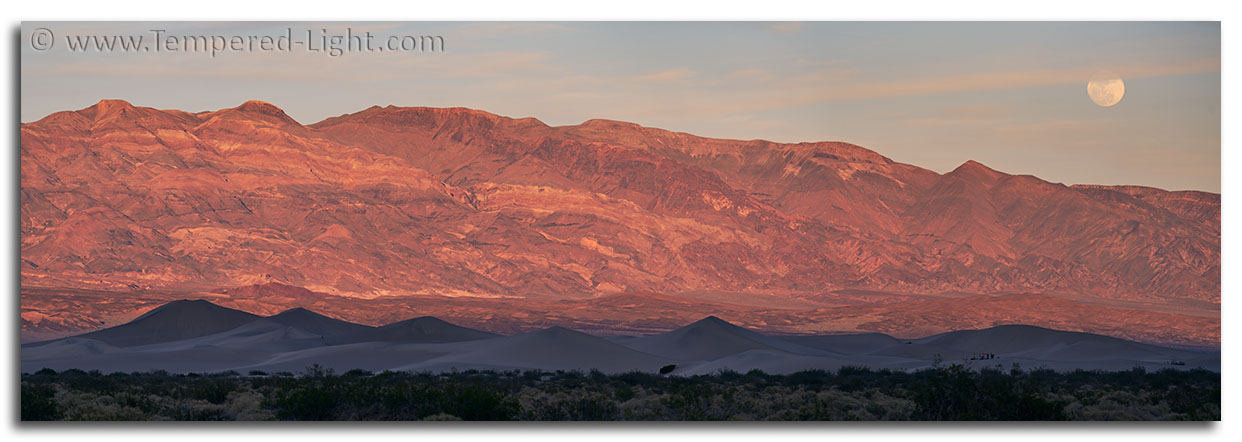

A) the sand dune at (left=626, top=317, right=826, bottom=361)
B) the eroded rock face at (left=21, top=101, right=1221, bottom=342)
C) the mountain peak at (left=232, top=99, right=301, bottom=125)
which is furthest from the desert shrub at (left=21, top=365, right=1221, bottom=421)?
the sand dune at (left=626, top=317, right=826, bottom=361)

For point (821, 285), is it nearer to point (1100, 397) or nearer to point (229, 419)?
point (1100, 397)

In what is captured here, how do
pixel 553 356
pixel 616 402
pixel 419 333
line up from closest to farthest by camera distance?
pixel 616 402
pixel 553 356
pixel 419 333

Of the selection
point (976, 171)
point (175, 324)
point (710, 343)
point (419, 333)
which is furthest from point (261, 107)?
point (175, 324)

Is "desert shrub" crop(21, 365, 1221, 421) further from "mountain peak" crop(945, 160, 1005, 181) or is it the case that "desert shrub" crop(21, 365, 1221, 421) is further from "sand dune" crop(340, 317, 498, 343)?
"sand dune" crop(340, 317, 498, 343)

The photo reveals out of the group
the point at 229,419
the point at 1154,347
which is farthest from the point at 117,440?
the point at 1154,347

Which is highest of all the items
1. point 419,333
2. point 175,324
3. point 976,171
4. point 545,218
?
point 976,171

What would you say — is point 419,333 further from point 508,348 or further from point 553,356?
point 553,356
